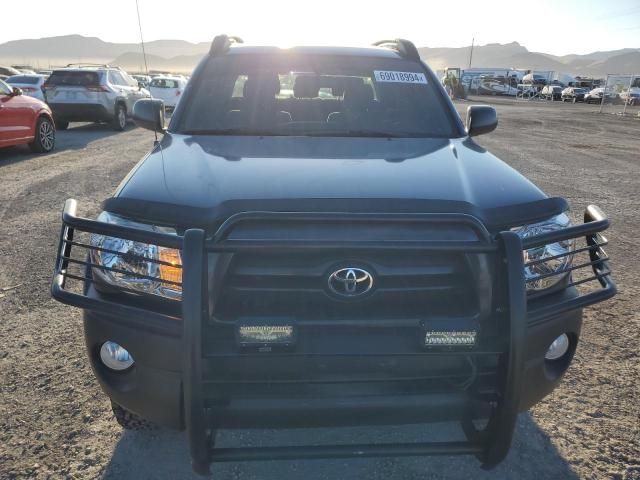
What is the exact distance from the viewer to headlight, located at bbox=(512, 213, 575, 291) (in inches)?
77.9

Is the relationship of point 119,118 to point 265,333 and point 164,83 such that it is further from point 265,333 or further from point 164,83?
point 265,333

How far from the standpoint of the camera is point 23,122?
9438 millimetres

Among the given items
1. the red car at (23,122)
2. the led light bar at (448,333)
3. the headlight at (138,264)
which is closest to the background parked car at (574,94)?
the red car at (23,122)

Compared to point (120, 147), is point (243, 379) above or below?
above

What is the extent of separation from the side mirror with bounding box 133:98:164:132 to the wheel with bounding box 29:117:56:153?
7.94 m

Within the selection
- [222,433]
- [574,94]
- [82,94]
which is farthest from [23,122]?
[574,94]

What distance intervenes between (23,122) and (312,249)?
31.6ft

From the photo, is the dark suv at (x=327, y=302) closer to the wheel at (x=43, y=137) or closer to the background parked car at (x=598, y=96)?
the wheel at (x=43, y=137)

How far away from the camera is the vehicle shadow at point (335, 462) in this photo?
89.0 inches

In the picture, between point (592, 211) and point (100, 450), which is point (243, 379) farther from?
point (592, 211)

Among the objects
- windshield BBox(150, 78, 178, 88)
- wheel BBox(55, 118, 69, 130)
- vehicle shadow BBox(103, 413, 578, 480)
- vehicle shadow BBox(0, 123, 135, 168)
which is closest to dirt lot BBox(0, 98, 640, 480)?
vehicle shadow BBox(103, 413, 578, 480)

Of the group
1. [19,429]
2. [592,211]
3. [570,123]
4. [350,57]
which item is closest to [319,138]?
[350,57]

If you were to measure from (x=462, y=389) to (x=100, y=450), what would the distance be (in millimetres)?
Result: 1643

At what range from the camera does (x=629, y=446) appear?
2.45 meters
